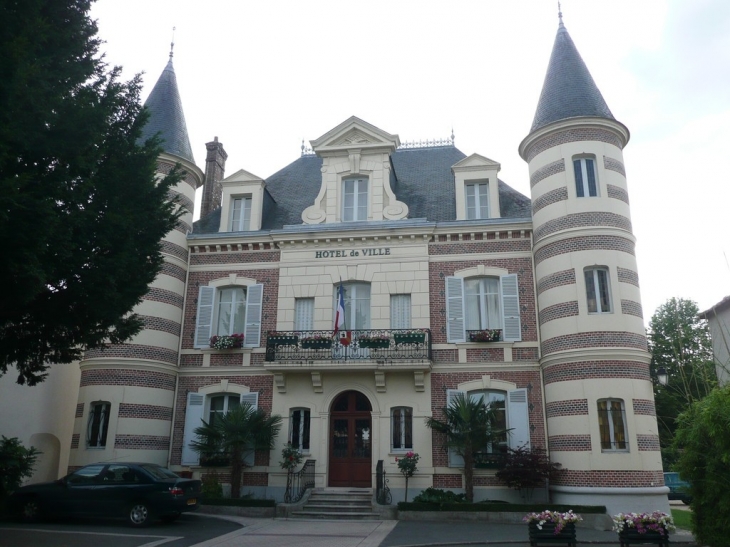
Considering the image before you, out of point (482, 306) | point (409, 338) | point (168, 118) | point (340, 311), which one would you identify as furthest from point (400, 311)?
point (168, 118)

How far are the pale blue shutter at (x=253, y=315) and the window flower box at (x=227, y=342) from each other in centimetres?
17

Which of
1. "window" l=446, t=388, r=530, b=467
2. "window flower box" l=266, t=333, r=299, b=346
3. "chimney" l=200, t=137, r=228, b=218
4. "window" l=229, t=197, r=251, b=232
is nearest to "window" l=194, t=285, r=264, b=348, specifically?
"window flower box" l=266, t=333, r=299, b=346

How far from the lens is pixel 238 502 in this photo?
1573 cm

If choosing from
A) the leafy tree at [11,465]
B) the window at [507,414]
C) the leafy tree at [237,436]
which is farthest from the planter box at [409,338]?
the leafy tree at [11,465]

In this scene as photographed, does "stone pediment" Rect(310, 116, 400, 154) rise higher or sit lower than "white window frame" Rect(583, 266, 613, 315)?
higher

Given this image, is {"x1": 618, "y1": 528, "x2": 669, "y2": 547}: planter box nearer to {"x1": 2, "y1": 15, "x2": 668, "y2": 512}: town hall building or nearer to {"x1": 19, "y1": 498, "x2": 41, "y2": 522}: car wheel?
{"x1": 2, "y1": 15, "x2": 668, "y2": 512}: town hall building

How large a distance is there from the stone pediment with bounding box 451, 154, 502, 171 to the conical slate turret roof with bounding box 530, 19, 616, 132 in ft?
5.18

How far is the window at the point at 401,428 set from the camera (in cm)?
1708

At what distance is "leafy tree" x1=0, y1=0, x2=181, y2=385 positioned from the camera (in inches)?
329

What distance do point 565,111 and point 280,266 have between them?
959 cm

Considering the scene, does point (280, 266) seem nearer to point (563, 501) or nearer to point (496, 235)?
point (496, 235)

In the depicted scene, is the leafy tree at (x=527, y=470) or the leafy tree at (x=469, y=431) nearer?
the leafy tree at (x=527, y=470)

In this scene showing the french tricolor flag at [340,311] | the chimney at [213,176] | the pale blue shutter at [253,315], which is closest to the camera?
the french tricolor flag at [340,311]

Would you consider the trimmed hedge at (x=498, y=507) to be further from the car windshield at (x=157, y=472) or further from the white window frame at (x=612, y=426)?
the car windshield at (x=157, y=472)
